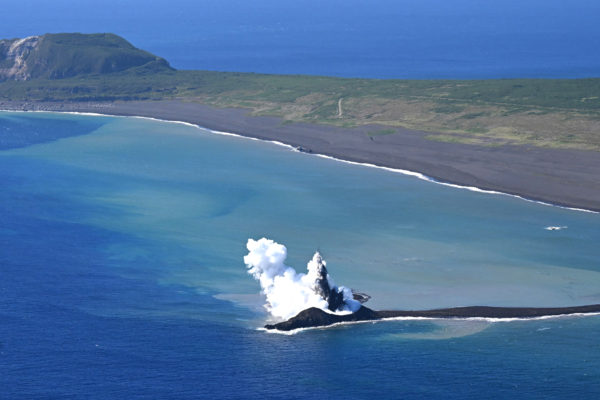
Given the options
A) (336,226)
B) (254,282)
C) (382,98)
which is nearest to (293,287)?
(254,282)

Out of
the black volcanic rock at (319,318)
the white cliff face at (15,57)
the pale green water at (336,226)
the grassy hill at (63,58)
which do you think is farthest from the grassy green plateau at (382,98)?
the black volcanic rock at (319,318)

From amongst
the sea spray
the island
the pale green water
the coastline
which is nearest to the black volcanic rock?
the sea spray

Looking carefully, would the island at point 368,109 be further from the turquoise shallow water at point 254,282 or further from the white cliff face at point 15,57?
the turquoise shallow water at point 254,282

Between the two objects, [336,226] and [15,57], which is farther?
[15,57]

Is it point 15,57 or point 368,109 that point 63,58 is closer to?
point 15,57

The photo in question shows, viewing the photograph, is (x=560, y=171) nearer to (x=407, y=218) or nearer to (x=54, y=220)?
(x=407, y=218)

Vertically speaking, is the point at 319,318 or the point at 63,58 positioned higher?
the point at 63,58

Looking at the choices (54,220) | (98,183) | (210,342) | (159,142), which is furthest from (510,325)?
(159,142)
